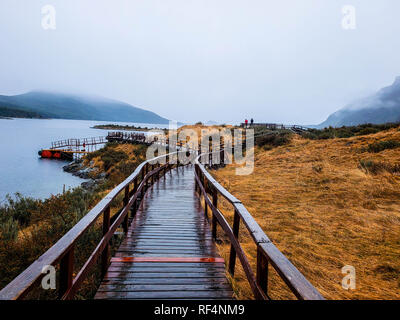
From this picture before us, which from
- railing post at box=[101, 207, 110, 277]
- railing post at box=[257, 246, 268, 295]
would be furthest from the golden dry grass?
railing post at box=[101, 207, 110, 277]

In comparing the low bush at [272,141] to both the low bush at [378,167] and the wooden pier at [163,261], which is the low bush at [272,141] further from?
the wooden pier at [163,261]

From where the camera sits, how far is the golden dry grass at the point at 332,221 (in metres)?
3.36

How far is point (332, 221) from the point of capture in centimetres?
545

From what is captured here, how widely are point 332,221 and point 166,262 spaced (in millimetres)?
4259

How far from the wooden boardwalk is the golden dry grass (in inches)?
17.1

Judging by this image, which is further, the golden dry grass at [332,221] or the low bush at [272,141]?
the low bush at [272,141]

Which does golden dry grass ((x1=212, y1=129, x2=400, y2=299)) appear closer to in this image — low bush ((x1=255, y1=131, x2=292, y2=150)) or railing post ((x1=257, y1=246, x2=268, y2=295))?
railing post ((x1=257, y1=246, x2=268, y2=295))

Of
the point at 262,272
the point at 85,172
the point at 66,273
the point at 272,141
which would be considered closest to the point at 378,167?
the point at 262,272

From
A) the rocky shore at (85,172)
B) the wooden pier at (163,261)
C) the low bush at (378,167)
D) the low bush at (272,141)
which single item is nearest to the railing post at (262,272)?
the wooden pier at (163,261)

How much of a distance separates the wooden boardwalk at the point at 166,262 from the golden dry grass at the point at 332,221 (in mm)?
435

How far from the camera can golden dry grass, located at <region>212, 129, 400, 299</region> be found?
11.0 ft

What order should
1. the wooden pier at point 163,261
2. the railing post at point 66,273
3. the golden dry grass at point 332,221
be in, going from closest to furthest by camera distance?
the wooden pier at point 163,261 → the railing post at point 66,273 → the golden dry grass at point 332,221
